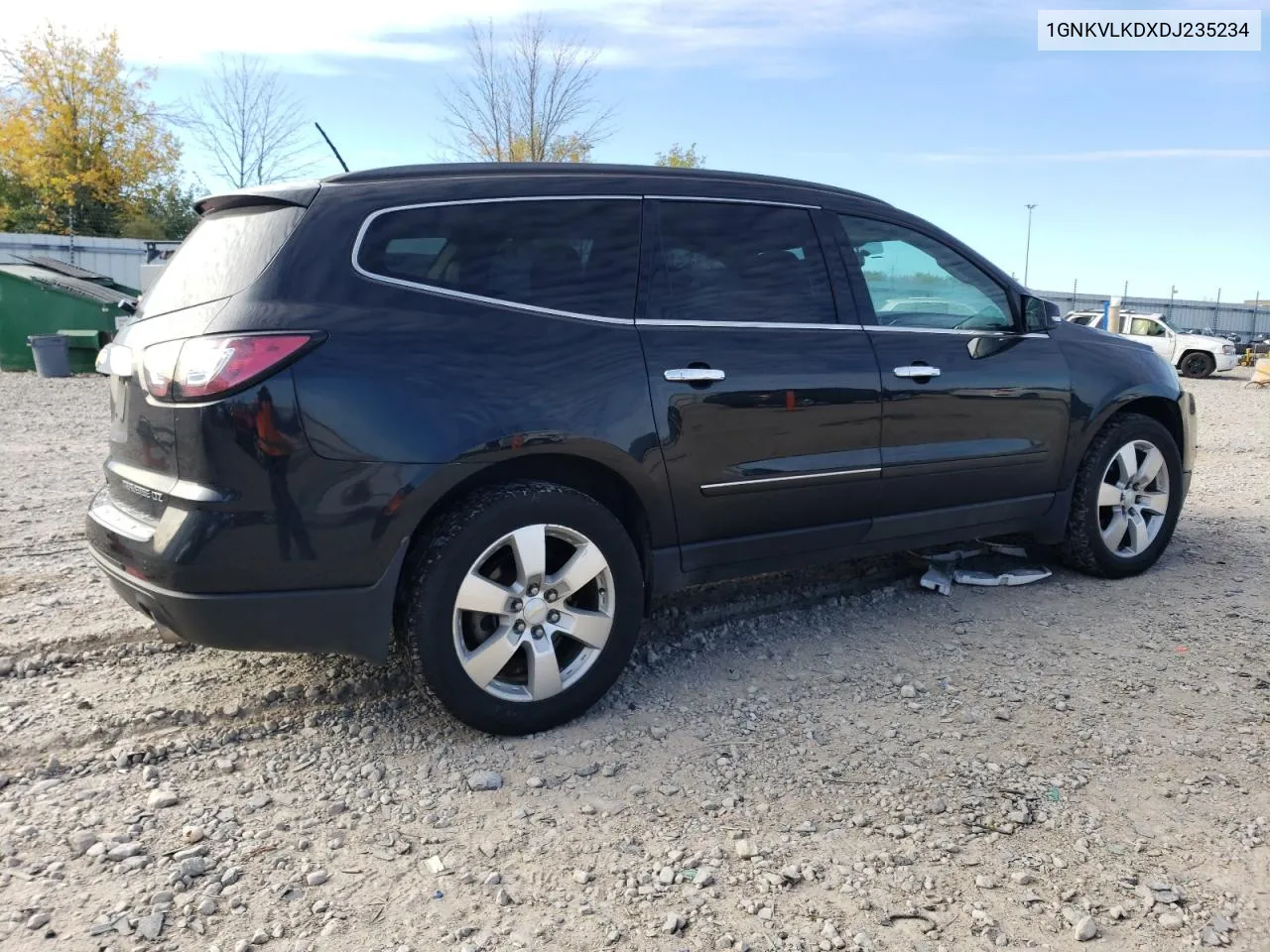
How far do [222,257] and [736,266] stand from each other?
1771 mm

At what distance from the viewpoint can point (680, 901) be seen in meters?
2.45

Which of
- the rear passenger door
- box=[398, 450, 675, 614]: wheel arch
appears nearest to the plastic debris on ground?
the rear passenger door

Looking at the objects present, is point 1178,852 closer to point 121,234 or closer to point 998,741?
point 998,741

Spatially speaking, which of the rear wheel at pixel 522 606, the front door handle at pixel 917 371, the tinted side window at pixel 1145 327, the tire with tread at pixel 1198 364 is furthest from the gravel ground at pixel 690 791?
the tinted side window at pixel 1145 327

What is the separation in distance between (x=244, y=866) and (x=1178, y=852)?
241 centimetres

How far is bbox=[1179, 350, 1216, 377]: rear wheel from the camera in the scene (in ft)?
83.8

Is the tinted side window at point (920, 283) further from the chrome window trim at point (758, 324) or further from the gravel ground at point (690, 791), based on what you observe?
the gravel ground at point (690, 791)

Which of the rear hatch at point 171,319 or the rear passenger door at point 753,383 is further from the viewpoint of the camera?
the rear passenger door at point 753,383

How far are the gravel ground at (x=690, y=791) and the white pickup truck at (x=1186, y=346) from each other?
24.0 meters

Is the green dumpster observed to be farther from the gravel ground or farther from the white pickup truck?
the white pickup truck

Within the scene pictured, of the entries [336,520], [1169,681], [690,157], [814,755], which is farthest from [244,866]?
[690,157]

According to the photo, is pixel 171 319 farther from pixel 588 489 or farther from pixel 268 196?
pixel 588 489

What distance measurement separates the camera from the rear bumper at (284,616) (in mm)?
2883

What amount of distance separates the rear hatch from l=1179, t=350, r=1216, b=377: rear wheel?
26.9 m
